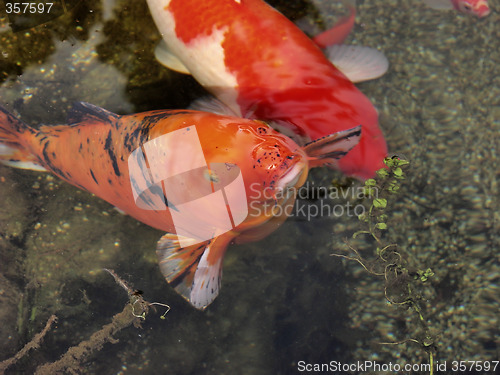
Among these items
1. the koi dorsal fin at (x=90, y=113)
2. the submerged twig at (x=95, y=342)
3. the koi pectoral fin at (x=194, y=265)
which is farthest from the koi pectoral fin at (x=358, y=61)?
the submerged twig at (x=95, y=342)

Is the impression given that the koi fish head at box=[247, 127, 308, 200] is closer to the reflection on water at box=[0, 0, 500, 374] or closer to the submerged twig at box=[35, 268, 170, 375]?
the reflection on water at box=[0, 0, 500, 374]

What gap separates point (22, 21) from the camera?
140 inches

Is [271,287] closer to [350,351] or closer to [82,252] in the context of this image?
[350,351]

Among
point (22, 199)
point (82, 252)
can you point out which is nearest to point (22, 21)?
point (22, 199)

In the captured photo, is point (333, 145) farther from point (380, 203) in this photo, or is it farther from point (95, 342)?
point (95, 342)

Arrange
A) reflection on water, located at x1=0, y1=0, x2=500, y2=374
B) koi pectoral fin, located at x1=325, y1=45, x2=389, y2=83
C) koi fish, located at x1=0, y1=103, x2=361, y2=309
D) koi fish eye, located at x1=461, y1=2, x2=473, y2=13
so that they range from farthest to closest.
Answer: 1. koi fish eye, located at x1=461, y1=2, x2=473, y2=13
2. koi pectoral fin, located at x1=325, y1=45, x2=389, y2=83
3. reflection on water, located at x1=0, y1=0, x2=500, y2=374
4. koi fish, located at x1=0, y1=103, x2=361, y2=309

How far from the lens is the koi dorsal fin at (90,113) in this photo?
114 inches

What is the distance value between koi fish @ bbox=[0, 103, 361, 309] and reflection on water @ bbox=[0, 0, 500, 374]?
32cm

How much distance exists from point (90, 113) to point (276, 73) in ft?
4.44

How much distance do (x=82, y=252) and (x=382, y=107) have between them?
2647 millimetres

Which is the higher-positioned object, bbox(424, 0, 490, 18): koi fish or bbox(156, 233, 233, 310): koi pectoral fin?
bbox(424, 0, 490, 18): koi fish

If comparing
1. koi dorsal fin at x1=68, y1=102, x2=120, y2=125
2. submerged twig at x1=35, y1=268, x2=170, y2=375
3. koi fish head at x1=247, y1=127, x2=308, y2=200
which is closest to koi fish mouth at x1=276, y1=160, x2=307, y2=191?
koi fish head at x1=247, y1=127, x2=308, y2=200

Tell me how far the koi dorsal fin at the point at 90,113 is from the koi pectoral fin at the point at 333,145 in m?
1.38

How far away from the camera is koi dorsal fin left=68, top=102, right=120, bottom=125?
2904 mm
